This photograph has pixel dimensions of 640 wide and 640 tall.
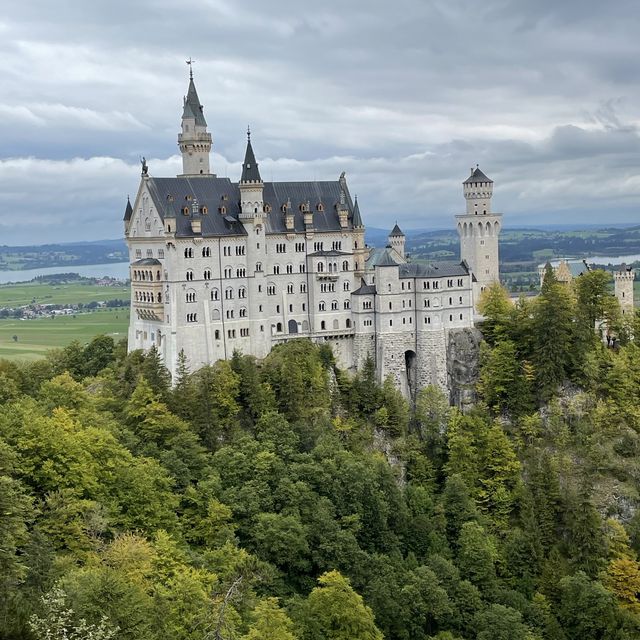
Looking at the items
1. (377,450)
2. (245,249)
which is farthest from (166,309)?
(377,450)

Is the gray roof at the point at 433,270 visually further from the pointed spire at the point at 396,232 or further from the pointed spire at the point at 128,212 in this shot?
the pointed spire at the point at 128,212

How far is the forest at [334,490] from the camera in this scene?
5878 centimetres

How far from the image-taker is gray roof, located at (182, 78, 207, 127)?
10362 cm

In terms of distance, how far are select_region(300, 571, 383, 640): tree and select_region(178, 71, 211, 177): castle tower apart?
174ft

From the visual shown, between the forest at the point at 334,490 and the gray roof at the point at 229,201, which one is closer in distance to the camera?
the forest at the point at 334,490

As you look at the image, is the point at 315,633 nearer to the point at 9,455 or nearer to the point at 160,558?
the point at 160,558

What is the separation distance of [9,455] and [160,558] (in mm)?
11874

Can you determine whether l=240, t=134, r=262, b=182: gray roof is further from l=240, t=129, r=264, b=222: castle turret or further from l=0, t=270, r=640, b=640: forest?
l=0, t=270, r=640, b=640: forest

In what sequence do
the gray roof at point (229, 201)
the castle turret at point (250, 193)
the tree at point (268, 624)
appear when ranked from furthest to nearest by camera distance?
the castle turret at point (250, 193) → the gray roof at point (229, 201) → the tree at point (268, 624)

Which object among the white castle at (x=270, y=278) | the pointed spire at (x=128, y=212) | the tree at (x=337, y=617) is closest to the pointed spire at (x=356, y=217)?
the white castle at (x=270, y=278)

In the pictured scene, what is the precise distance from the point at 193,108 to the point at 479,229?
38.0 metres

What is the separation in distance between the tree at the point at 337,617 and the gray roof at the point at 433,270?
45.7 metres

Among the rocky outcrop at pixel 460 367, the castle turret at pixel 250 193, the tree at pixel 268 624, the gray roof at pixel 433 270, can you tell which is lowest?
the tree at pixel 268 624

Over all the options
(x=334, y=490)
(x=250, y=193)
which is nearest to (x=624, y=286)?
(x=250, y=193)
